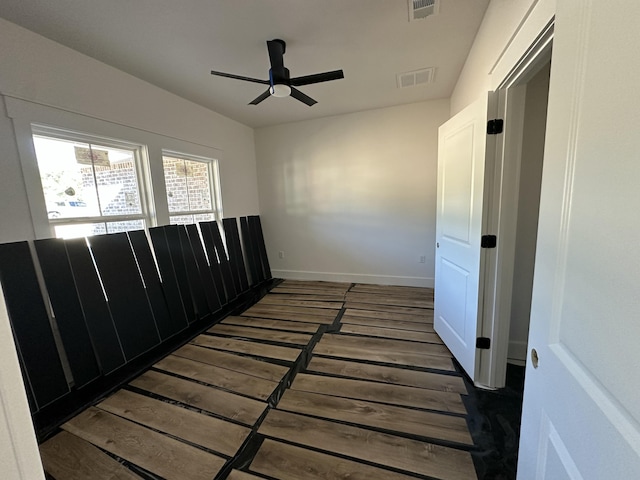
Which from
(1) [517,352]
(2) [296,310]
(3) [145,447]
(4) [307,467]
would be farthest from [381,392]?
(2) [296,310]

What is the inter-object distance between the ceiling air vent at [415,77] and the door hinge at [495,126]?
54.9 inches

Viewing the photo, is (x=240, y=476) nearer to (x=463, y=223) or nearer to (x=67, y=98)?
(x=463, y=223)

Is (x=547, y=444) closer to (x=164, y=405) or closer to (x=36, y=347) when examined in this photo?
(x=164, y=405)

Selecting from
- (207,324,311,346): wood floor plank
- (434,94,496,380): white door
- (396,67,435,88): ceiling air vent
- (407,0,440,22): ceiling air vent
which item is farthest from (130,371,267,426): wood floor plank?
(396,67,435,88): ceiling air vent

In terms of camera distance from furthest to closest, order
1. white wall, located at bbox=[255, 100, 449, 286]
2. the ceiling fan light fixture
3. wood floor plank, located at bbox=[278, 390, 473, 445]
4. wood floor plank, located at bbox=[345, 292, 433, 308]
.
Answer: white wall, located at bbox=[255, 100, 449, 286], wood floor plank, located at bbox=[345, 292, 433, 308], the ceiling fan light fixture, wood floor plank, located at bbox=[278, 390, 473, 445]

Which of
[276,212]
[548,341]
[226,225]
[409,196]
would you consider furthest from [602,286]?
[276,212]

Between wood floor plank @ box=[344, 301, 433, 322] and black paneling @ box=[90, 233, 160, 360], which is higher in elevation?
black paneling @ box=[90, 233, 160, 360]

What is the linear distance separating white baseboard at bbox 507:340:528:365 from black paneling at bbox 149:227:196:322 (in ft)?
10.5

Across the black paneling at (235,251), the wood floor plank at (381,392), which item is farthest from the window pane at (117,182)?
the wood floor plank at (381,392)

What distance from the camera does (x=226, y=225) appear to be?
3.78m

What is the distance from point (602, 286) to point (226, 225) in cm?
381

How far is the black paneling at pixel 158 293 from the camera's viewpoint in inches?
98.5

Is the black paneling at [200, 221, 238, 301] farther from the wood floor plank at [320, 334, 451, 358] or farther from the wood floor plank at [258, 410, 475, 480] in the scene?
the wood floor plank at [258, 410, 475, 480]

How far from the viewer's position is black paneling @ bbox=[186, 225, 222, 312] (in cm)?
314
